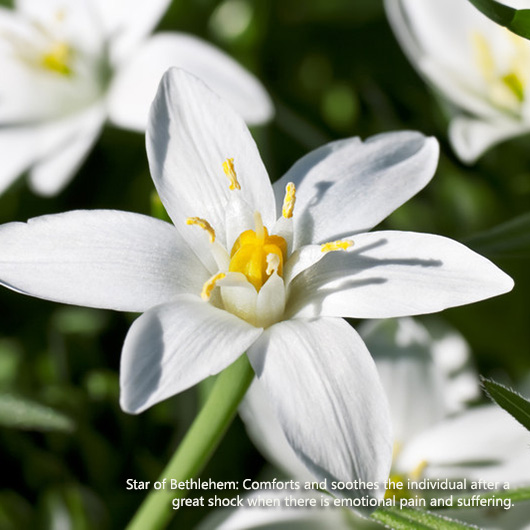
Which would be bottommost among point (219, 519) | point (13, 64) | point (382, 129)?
point (219, 519)

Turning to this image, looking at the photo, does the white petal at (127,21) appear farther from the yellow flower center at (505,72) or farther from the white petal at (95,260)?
the white petal at (95,260)

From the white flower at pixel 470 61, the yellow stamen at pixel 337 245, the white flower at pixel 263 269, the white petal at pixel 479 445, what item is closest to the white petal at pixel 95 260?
the white flower at pixel 263 269

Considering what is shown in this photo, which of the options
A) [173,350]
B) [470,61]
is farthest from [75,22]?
[173,350]

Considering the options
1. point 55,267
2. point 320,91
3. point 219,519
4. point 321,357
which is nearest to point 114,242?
point 55,267

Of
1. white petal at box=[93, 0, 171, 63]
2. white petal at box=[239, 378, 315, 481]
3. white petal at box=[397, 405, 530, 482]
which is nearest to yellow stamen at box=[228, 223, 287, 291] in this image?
white petal at box=[239, 378, 315, 481]

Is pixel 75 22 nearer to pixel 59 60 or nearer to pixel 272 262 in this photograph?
pixel 59 60

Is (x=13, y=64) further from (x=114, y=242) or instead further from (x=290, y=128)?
(x=114, y=242)

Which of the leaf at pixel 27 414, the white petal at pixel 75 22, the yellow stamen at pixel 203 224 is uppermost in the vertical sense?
the yellow stamen at pixel 203 224
